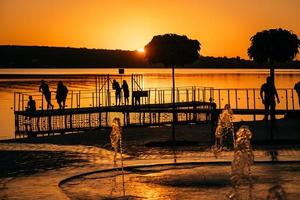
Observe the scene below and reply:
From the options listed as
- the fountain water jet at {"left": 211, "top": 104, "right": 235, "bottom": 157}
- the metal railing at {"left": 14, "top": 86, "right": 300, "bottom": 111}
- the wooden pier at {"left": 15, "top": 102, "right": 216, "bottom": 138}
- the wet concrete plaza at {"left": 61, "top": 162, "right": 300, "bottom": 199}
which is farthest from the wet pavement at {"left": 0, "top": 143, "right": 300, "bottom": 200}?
the metal railing at {"left": 14, "top": 86, "right": 300, "bottom": 111}

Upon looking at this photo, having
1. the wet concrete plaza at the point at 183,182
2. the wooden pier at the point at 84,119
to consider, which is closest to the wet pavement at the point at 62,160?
the wet concrete plaza at the point at 183,182

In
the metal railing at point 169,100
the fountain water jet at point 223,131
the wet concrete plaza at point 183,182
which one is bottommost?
the wet concrete plaza at point 183,182

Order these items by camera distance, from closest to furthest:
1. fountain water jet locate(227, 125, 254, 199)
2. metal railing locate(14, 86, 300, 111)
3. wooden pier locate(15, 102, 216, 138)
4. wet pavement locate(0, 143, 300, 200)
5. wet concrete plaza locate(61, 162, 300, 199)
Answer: wet concrete plaza locate(61, 162, 300, 199) → wet pavement locate(0, 143, 300, 200) → fountain water jet locate(227, 125, 254, 199) → wooden pier locate(15, 102, 216, 138) → metal railing locate(14, 86, 300, 111)

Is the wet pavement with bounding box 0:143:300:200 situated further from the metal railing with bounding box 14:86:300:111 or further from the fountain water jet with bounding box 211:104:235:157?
the metal railing with bounding box 14:86:300:111

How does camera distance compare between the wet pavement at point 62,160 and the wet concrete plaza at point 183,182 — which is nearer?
the wet concrete plaza at point 183,182

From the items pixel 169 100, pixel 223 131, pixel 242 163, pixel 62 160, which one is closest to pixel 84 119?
pixel 223 131

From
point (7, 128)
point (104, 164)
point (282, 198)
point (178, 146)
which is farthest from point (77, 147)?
point (7, 128)

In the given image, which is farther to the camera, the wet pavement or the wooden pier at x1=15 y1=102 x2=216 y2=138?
the wooden pier at x1=15 y1=102 x2=216 y2=138

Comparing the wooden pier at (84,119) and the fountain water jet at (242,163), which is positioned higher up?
the wooden pier at (84,119)

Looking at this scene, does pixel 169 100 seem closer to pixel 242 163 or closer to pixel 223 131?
pixel 223 131

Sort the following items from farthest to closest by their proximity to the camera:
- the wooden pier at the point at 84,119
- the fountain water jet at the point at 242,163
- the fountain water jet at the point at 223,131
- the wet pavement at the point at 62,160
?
the wooden pier at the point at 84,119
the fountain water jet at the point at 223,131
the fountain water jet at the point at 242,163
the wet pavement at the point at 62,160


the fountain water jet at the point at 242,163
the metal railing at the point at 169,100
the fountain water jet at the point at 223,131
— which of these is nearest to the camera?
the fountain water jet at the point at 242,163

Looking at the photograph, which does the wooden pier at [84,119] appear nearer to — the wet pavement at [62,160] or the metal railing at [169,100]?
the metal railing at [169,100]

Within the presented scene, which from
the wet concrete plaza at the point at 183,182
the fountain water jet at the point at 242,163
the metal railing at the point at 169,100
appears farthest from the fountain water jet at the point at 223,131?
the metal railing at the point at 169,100
